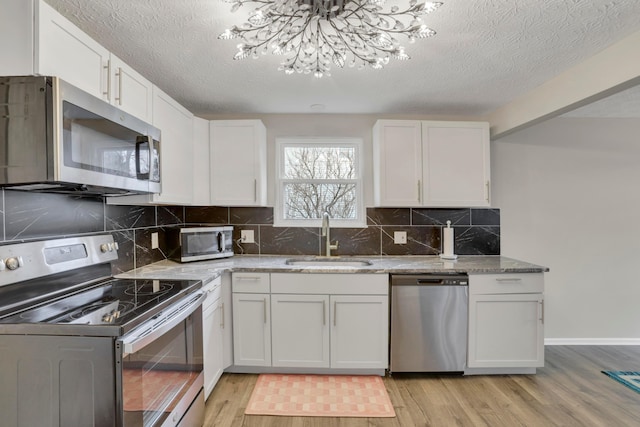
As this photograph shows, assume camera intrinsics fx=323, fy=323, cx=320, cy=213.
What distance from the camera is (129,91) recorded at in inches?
68.8

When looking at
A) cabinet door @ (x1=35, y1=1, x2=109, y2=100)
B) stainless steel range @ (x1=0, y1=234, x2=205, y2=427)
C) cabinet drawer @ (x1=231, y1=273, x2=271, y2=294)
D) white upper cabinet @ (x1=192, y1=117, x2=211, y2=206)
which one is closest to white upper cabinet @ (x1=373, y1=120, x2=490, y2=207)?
cabinet drawer @ (x1=231, y1=273, x2=271, y2=294)

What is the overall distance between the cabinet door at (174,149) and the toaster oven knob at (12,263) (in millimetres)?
749

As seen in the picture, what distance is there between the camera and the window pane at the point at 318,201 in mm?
3135

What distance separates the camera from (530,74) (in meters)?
2.20

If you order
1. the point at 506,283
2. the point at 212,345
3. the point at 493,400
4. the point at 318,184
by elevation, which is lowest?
the point at 493,400

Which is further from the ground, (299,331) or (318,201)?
(318,201)

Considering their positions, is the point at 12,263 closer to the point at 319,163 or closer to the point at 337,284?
the point at 337,284

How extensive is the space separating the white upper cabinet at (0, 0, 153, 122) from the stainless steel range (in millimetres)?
749

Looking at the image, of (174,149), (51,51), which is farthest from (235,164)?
(51,51)

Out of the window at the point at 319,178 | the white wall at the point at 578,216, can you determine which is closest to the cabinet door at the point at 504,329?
the white wall at the point at 578,216

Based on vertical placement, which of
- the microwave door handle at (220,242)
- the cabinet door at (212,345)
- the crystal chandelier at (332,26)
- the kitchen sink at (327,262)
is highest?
the crystal chandelier at (332,26)

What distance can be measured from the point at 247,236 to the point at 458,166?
201 centimetres

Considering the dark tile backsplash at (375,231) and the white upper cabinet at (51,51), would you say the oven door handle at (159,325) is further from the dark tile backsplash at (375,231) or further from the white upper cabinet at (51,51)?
the dark tile backsplash at (375,231)

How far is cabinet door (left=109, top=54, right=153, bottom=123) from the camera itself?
1.63 meters
